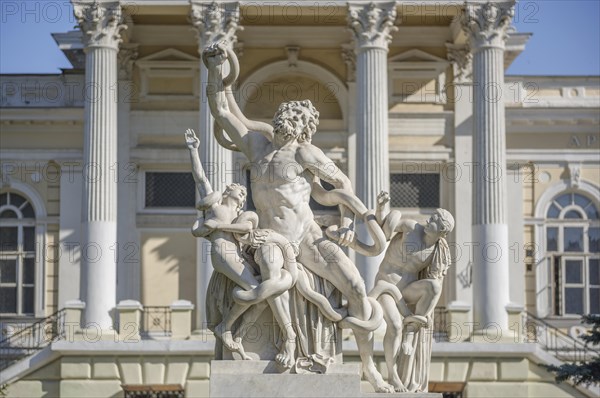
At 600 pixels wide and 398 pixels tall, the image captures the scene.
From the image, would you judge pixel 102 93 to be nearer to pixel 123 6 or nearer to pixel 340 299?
pixel 123 6

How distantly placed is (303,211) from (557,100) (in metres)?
22.5

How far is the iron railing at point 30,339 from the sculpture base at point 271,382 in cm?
1896

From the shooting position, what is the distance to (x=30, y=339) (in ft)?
118

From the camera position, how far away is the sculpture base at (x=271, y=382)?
52.4 feet

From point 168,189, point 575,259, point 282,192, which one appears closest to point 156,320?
point 168,189

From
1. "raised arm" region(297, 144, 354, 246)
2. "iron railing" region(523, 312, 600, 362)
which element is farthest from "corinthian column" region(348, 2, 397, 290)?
"raised arm" region(297, 144, 354, 246)

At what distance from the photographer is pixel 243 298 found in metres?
16.2

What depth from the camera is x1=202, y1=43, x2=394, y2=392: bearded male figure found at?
16.5 m

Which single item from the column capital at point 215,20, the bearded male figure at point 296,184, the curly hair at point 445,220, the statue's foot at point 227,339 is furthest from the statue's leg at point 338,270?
the column capital at point 215,20

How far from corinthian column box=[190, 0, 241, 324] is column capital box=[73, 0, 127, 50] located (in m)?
1.72

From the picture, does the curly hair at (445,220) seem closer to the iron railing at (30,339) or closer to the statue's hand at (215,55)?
the statue's hand at (215,55)

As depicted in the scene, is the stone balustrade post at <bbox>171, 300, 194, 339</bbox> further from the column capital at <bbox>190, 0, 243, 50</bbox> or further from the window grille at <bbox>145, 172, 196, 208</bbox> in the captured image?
the column capital at <bbox>190, 0, 243, 50</bbox>

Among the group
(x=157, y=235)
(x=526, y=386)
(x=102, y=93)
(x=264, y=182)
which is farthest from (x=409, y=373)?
(x=157, y=235)

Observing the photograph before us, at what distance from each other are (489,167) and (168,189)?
27.4ft
